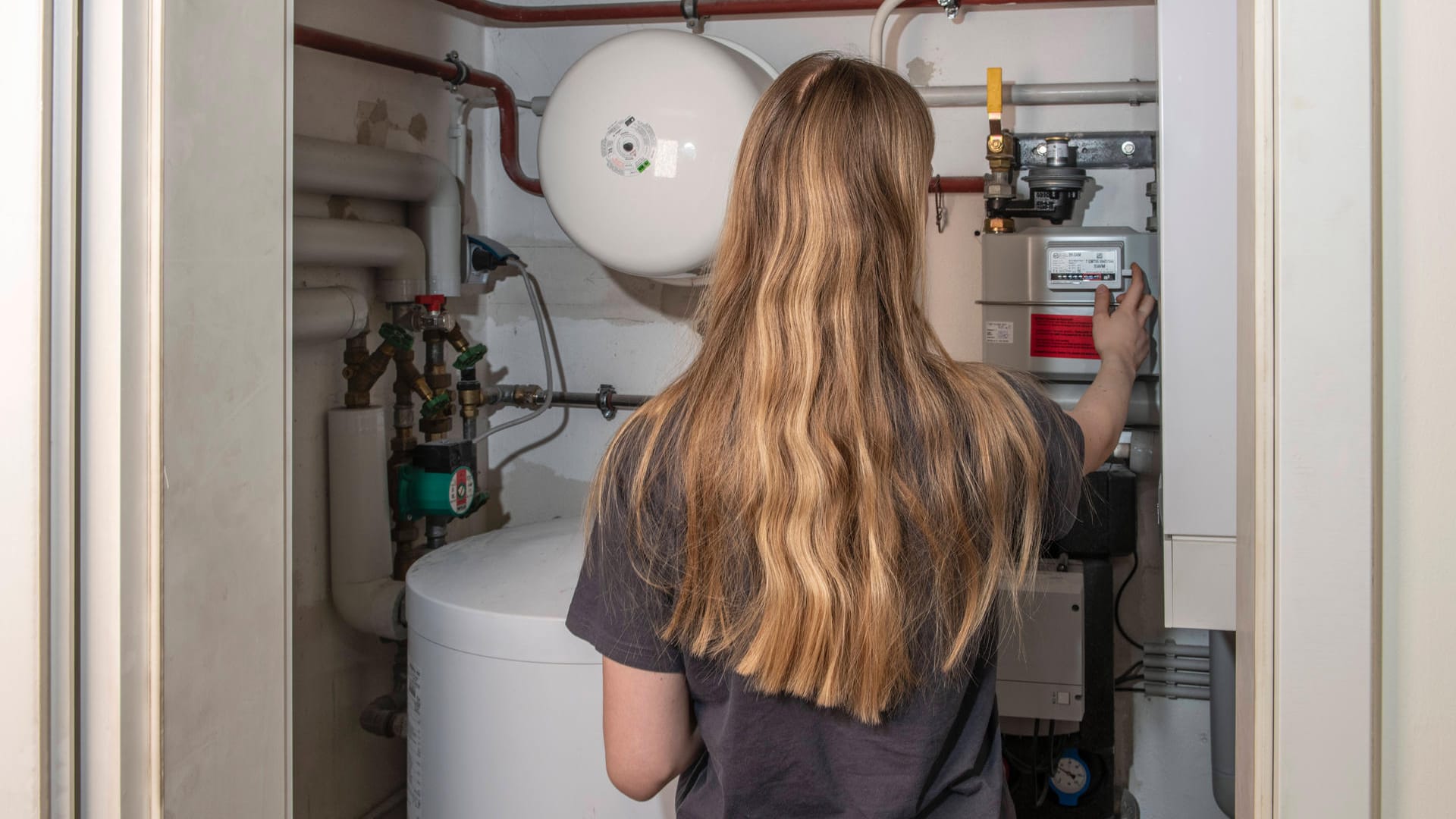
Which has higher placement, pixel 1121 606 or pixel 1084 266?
pixel 1084 266

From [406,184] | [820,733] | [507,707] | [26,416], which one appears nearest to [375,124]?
[406,184]

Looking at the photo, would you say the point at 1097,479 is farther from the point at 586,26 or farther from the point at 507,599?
the point at 586,26

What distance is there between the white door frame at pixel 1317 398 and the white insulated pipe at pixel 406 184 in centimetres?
136

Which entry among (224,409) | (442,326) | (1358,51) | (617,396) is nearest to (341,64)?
(442,326)

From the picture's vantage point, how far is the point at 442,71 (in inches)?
72.9

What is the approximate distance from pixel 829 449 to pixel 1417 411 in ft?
1.20

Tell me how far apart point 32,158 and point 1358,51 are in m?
0.85

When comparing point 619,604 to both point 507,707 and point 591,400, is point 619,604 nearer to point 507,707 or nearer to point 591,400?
point 507,707

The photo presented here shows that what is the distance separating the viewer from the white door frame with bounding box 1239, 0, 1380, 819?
0.57 m

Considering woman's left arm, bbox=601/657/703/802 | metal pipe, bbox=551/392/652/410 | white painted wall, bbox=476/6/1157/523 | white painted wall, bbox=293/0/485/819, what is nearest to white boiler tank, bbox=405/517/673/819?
woman's left arm, bbox=601/657/703/802

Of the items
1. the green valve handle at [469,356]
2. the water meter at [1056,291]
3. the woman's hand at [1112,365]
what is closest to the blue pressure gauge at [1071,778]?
the water meter at [1056,291]

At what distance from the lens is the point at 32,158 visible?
0.72 m

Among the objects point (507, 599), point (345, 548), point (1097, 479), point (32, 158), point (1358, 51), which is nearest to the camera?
point (1358, 51)

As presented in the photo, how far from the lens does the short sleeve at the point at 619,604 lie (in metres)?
0.84
